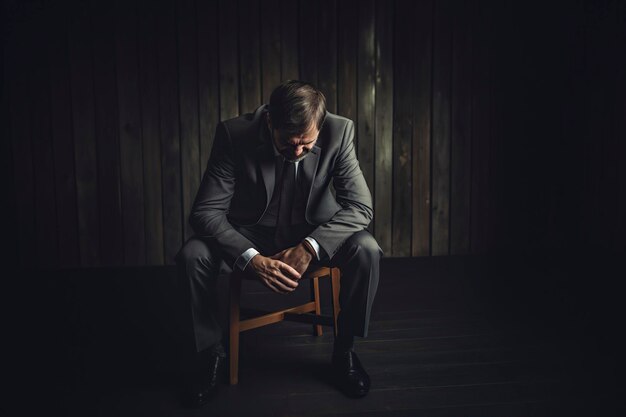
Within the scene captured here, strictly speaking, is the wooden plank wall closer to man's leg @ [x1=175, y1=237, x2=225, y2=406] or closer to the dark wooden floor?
the dark wooden floor

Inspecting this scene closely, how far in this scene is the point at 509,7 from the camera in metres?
3.67

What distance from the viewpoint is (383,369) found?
214 cm

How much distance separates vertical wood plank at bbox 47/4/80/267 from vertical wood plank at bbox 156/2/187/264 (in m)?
0.58

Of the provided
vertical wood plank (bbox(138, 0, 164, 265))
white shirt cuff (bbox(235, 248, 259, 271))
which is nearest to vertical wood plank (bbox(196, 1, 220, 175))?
vertical wood plank (bbox(138, 0, 164, 265))

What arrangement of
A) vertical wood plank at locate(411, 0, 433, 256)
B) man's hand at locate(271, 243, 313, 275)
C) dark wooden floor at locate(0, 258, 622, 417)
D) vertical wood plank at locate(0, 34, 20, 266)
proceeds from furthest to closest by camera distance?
1. vertical wood plank at locate(411, 0, 433, 256)
2. vertical wood plank at locate(0, 34, 20, 266)
3. man's hand at locate(271, 243, 313, 275)
4. dark wooden floor at locate(0, 258, 622, 417)

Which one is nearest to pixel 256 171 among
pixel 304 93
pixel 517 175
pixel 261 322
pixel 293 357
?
pixel 304 93

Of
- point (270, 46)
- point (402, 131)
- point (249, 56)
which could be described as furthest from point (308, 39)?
point (402, 131)

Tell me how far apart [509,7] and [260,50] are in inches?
69.2

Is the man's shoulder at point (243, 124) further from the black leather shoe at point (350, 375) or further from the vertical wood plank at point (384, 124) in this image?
the vertical wood plank at point (384, 124)

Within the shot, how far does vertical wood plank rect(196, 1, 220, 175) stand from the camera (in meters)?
3.52

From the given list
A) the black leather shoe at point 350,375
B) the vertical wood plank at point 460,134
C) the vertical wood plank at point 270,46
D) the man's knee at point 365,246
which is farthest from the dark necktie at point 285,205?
the vertical wood plank at point 460,134

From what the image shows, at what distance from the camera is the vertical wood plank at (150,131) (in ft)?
11.4

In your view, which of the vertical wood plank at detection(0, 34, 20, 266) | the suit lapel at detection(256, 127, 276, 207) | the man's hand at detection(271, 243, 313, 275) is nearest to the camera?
the man's hand at detection(271, 243, 313, 275)

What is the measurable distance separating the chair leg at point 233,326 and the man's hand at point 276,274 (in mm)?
128
